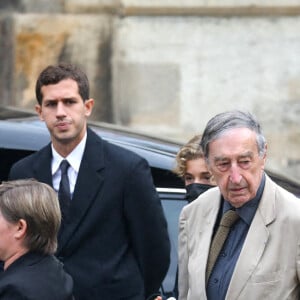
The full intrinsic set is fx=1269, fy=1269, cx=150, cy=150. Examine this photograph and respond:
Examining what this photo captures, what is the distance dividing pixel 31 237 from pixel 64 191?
0.93 metres

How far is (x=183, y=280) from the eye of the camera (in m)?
4.55

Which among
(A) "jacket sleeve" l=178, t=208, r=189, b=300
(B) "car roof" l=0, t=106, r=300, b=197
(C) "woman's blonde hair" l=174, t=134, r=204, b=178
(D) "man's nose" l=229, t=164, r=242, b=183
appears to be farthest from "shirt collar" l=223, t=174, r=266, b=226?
(B) "car roof" l=0, t=106, r=300, b=197

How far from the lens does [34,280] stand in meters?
4.09

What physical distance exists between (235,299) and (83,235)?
40.5 inches

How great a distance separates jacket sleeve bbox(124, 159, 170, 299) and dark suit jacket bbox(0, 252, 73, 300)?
0.88 m

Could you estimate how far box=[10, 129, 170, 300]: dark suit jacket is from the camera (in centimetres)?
503

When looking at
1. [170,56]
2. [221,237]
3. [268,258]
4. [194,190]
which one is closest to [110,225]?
[194,190]

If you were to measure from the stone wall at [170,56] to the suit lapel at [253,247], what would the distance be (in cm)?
654

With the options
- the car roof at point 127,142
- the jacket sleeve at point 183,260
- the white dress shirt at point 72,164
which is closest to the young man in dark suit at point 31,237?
the jacket sleeve at point 183,260

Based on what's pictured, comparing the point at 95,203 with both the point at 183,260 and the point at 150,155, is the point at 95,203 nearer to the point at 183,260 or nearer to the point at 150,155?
the point at 183,260

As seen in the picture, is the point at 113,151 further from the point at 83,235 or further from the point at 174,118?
the point at 174,118

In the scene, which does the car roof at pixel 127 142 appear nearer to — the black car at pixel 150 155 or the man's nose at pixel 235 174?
the black car at pixel 150 155

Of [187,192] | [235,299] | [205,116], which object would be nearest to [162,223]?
[187,192]

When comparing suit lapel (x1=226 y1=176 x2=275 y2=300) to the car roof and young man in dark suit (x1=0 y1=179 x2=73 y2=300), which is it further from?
the car roof
